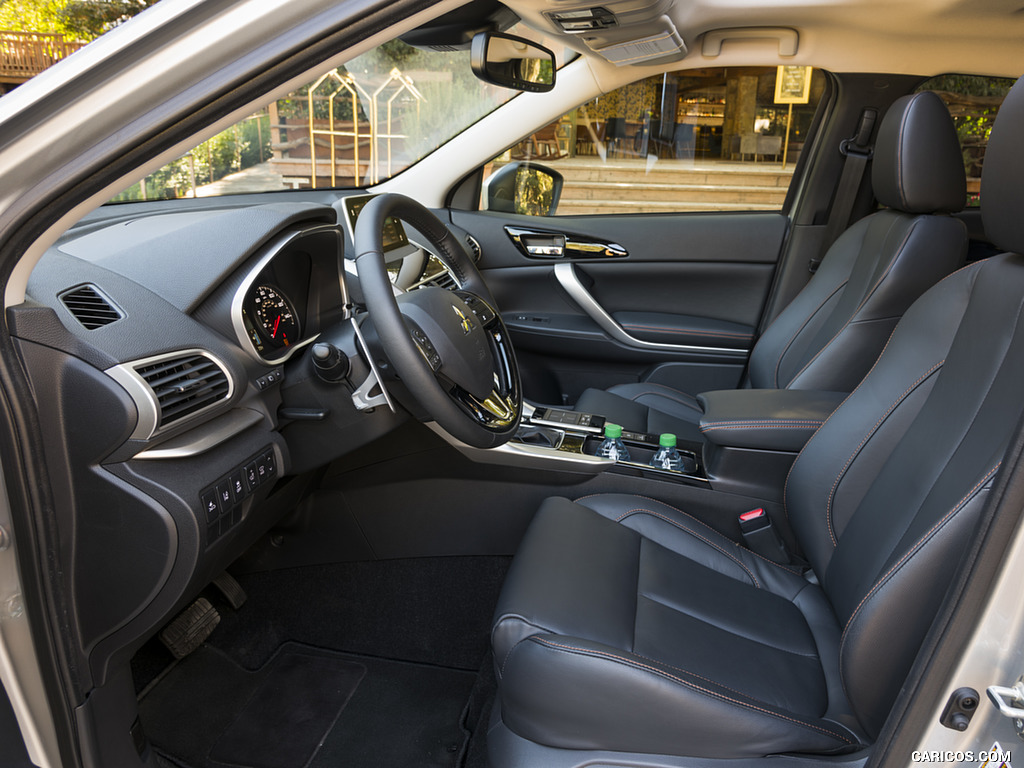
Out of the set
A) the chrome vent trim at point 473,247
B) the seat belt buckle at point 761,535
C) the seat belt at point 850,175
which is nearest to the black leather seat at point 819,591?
the seat belt buckle at point 761,535

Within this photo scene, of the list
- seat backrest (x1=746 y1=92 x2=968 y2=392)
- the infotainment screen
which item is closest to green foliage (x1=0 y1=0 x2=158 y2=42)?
the infotainment screen

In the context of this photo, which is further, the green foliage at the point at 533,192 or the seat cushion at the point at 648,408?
the green foliage at the point at 533,192

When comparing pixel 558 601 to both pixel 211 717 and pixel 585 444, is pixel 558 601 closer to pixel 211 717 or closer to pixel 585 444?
pixel 585 444

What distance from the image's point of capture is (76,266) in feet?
3.92

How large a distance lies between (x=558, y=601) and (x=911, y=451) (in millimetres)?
596

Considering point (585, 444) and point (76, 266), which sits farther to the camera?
point (585, 444)

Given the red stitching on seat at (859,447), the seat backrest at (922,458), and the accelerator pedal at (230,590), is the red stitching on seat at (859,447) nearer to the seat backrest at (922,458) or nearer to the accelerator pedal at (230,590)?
the seat backrest at (922,458)

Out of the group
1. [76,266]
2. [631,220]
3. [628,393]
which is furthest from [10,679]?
[631,220]

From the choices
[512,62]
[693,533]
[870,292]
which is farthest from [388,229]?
[870,292]

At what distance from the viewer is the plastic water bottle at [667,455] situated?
1.92 m

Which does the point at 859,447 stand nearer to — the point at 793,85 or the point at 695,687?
the point at 695,687

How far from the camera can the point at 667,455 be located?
1949 mm

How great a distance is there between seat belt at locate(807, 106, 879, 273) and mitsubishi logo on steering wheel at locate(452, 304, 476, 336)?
1545 millimetres

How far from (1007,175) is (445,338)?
89 cm
